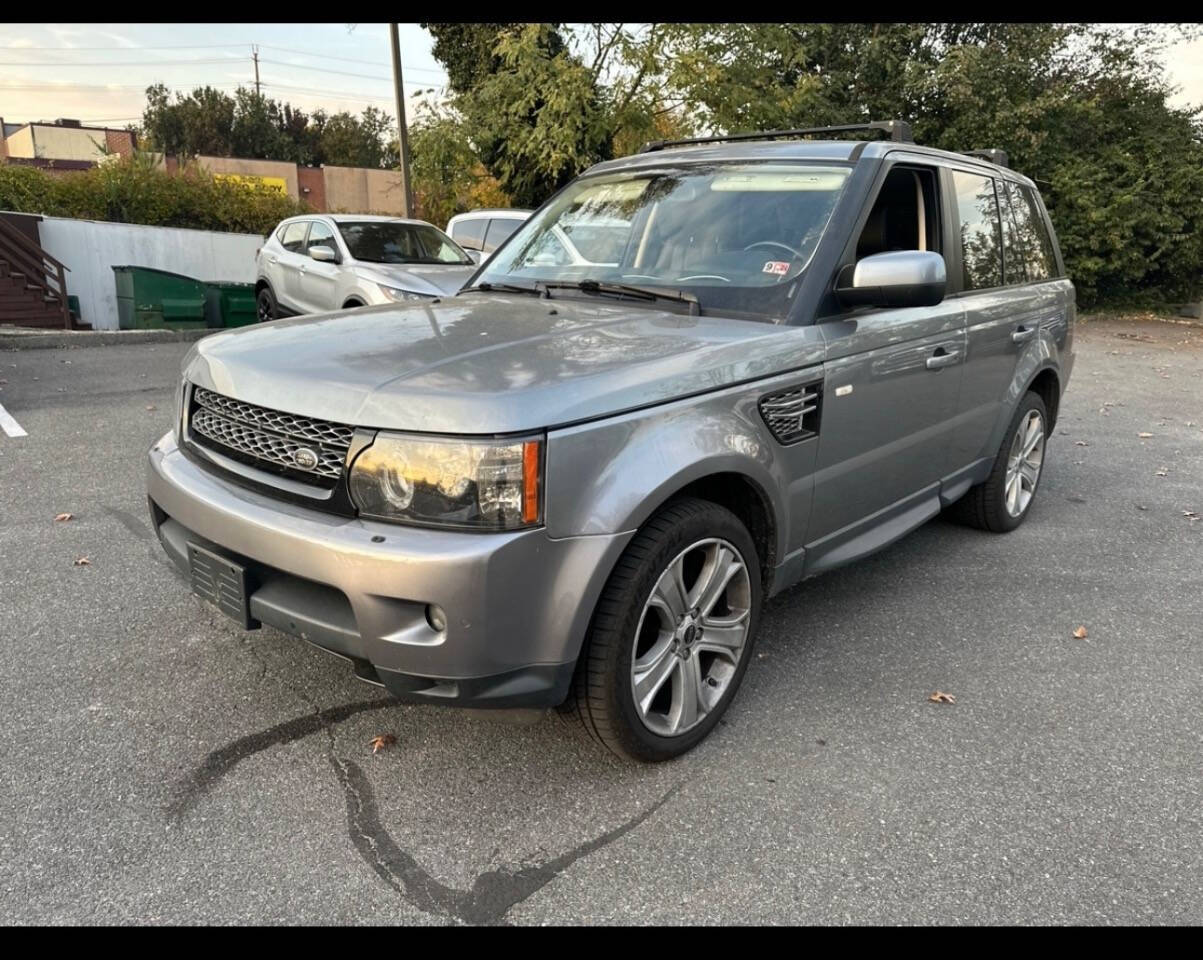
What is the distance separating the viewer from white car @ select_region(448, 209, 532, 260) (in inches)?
505

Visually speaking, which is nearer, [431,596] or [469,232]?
[431,596]

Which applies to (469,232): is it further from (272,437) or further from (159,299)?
(272,437)

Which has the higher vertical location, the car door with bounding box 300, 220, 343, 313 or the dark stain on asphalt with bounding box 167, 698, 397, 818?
the car door with bounding box 300, 220, 343, 313

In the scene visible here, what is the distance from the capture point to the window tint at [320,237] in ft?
33.3

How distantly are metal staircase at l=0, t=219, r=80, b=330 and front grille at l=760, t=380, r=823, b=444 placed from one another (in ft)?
43.5

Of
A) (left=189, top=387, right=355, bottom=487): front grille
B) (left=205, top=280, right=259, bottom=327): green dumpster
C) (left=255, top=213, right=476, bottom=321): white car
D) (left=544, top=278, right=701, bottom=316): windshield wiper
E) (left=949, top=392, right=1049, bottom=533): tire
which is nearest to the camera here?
(left=189, top=387, right=355, bottom=487): front grille

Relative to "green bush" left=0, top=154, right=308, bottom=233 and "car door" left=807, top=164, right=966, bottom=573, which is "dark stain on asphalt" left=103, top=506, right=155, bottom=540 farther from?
"green bush" left=0, top=154, right=308, bottom=233

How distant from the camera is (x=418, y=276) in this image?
29.8 feet

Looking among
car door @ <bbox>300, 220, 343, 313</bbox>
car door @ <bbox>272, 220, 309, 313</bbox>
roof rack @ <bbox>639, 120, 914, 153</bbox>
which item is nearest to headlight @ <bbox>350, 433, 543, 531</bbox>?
roof rack @ <bbox>639, 120, 914, 153</bbox>

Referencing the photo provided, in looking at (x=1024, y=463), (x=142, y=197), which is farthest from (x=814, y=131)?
(x=142, y=197)

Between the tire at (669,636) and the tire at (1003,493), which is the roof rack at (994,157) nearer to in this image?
the tire at (1003,493)

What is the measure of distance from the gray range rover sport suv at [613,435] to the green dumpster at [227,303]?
1096 cm

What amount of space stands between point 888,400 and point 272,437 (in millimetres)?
2220
